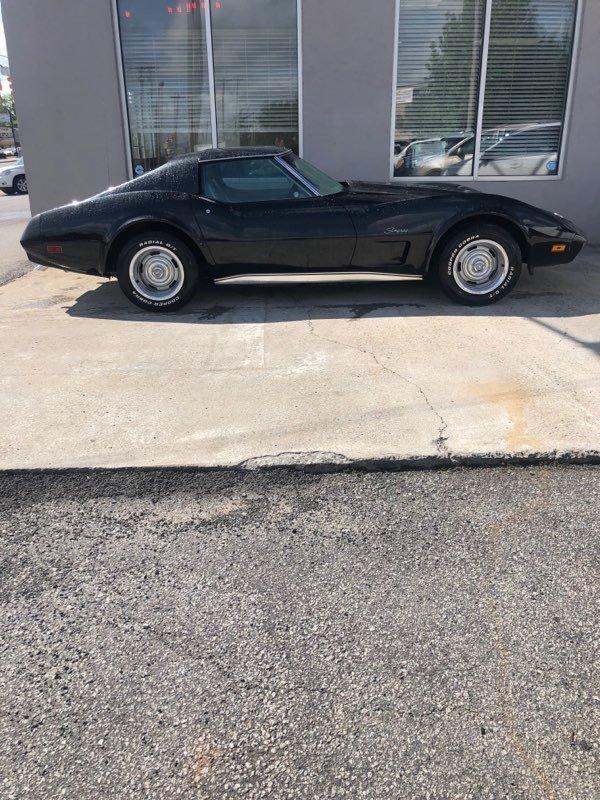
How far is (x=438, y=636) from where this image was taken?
7.39ft

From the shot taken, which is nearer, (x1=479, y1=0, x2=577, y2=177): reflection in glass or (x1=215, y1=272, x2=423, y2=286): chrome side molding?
(x1=215, y1=272, x2=423, y2=286): chrome side molding

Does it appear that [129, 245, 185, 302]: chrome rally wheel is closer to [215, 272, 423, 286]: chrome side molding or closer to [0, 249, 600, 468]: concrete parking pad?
[0, 249, 600, 468]: concrete parking pad

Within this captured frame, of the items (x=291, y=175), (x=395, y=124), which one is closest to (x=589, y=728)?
(x=291, y=175)

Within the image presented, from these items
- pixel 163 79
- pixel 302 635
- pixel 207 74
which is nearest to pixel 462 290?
pixel 302 635

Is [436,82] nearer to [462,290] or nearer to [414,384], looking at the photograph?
[462,290]

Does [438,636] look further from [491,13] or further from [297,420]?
[491,13]

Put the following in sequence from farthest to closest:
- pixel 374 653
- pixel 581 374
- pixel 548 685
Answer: pixel 581 374
pixel 374 653
pixel 548 685

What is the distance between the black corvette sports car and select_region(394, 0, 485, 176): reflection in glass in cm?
320

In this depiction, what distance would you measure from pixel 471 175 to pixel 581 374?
5.48m

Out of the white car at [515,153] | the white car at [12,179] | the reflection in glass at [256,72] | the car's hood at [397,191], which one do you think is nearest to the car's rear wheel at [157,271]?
the car's hood at [397,191]

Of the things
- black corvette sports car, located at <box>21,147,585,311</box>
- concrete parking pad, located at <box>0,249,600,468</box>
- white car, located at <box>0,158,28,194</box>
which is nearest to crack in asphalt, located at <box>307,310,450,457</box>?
concrete parking pad, located at <box>0,249,600,468</box>

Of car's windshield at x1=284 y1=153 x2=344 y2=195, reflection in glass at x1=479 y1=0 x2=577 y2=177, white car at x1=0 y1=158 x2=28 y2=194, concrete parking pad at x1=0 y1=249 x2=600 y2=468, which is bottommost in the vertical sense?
concrete parking pad at x1=0 y1=249 x2=600 y2=468

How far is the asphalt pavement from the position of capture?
5.93ft

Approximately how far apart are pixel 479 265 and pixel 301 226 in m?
1.66
